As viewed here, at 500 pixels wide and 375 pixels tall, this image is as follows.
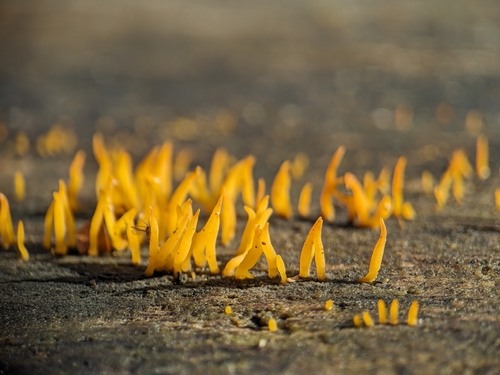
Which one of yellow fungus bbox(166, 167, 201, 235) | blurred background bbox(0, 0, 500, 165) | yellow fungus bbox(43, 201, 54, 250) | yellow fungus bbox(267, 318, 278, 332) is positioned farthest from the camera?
blurred background bbox(0, 0, 500, 165)

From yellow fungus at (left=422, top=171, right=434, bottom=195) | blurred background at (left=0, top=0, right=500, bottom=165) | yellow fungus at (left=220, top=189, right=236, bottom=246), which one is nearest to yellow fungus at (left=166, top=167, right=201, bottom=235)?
yellow fungus at (left=220, top=189, right=236, bottom=246)

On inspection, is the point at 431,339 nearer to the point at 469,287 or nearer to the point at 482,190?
the point at 469,287

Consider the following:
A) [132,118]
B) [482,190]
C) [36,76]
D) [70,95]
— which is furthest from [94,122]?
[482,190]

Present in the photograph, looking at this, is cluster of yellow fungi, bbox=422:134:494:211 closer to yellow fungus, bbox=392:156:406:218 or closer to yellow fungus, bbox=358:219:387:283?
yellow fungus, bbox=392:156:406:218

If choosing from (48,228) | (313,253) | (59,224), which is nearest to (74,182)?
(48,228)

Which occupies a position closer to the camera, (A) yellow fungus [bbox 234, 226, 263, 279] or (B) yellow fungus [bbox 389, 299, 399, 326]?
(B) yellow fungus [bbox 389, 299, 399, 326]

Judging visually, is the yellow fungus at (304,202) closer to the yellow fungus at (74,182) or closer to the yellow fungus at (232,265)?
the yellow fungus at (232,265)
